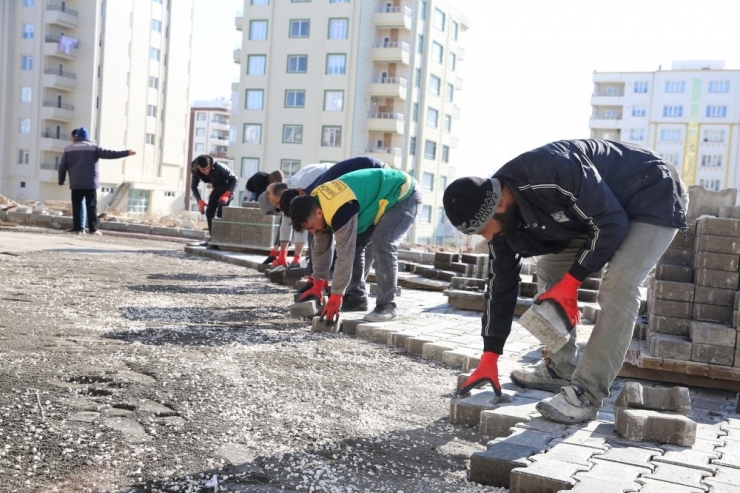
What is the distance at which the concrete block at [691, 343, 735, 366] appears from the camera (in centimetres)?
445

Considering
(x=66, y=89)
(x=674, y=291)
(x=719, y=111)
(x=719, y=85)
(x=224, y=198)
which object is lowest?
(x=674, y=291)

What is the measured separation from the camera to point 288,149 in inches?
1780

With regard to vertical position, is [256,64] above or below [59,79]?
above

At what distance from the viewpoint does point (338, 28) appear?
145ft

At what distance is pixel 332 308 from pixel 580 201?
3.08 meters

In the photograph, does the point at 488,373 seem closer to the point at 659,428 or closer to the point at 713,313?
the point at 659,428

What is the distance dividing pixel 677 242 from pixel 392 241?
2527 millimetres

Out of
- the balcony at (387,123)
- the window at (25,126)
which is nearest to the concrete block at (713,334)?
the balcony at (387,123)

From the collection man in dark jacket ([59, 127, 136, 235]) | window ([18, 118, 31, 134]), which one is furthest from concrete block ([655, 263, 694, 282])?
window ([18, 118, 31, 134])

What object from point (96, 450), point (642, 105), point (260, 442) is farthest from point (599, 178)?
point (642, 105)

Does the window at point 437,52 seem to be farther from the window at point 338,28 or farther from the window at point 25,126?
the window at point 25,126

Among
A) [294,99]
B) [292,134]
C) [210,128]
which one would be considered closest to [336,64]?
[294,99]

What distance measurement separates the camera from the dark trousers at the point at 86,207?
13.9m

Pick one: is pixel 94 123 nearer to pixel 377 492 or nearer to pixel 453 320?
pixel 453 320
